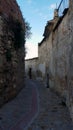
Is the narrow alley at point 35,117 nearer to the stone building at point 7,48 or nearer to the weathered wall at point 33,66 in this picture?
the stone building at point 7,48

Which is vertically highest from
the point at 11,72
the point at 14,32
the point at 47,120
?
the point at 14,32

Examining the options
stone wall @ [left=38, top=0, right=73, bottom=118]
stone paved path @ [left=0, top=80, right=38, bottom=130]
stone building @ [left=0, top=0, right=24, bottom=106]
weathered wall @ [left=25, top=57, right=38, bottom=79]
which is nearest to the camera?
stone paved path @ [left=0, top=80, right=38, bottom=130]

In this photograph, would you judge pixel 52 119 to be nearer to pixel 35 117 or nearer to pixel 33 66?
pixel 35 117

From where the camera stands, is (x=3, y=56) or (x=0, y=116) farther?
(x=3, y=56)

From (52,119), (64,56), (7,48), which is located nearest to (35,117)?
(52,119)

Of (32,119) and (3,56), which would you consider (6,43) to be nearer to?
(3,56)

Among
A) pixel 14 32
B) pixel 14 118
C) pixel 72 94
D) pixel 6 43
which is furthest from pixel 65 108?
pixel 14 32

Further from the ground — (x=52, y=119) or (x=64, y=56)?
(x=64, y=56)

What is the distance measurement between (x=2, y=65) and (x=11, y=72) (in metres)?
1.60

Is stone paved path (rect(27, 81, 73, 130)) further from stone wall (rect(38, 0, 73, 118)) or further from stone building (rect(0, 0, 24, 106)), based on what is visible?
stone building (rect(0, 0, 24, 106))

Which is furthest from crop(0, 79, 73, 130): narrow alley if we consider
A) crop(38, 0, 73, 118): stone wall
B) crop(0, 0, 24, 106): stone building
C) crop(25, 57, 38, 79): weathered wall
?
crop(25, 57, 38, 79): weathered wall

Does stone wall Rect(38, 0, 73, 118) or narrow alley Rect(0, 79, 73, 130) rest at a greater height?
stone wall Rect(38, 0, 73, 118)

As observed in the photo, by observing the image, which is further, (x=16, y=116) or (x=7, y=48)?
(x=7, y=48)

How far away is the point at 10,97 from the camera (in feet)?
34.0
